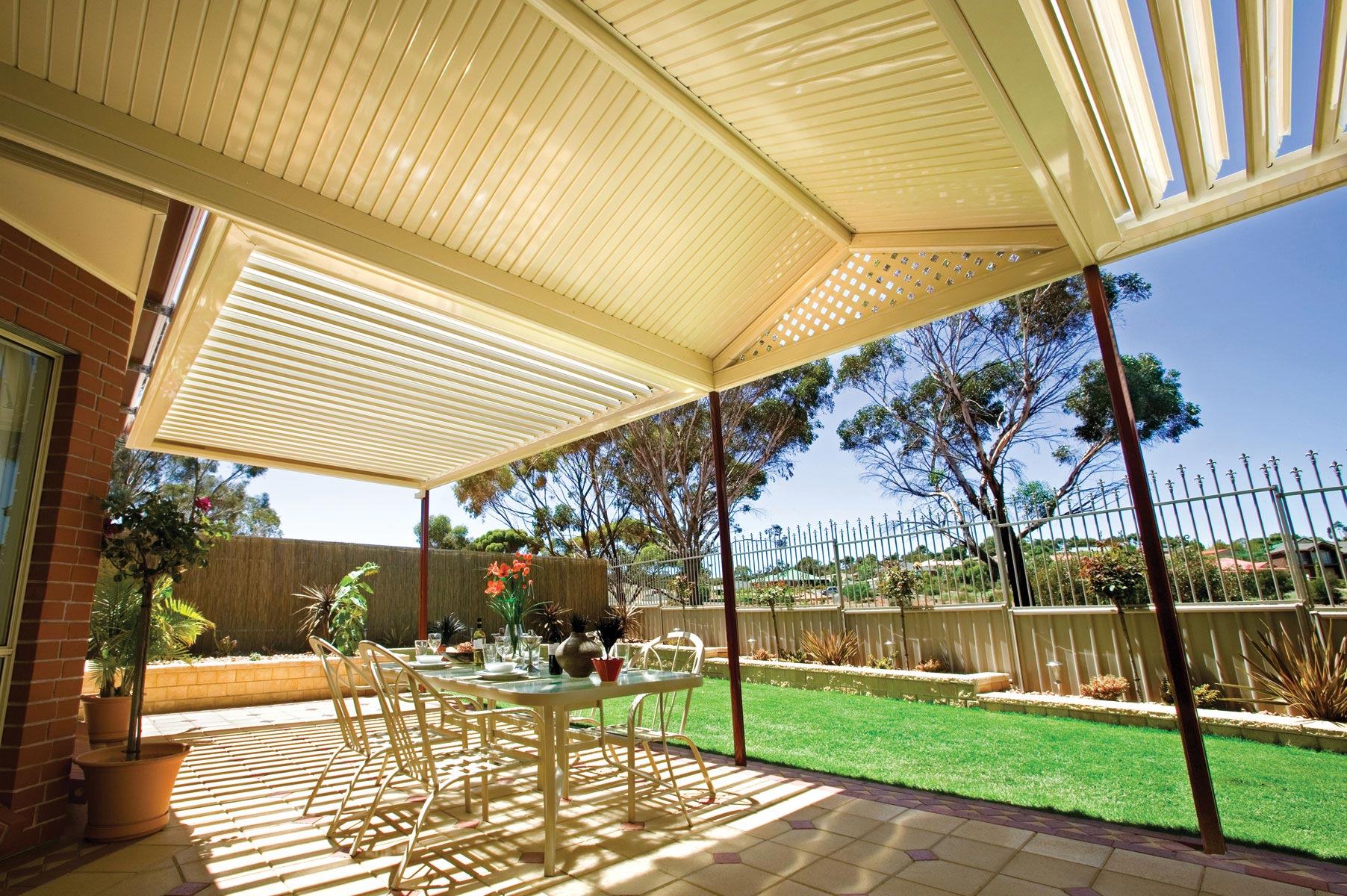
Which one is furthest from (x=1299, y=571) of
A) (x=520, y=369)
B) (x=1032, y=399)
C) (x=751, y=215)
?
(x=1032, y=399)

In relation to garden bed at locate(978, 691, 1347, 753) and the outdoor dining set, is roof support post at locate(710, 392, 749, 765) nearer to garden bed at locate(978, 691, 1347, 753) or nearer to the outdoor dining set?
the outdoor dining set

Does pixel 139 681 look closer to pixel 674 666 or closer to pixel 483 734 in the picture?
pixel 483 734

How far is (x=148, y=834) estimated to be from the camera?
10.7 feet

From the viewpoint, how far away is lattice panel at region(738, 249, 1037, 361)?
382cm

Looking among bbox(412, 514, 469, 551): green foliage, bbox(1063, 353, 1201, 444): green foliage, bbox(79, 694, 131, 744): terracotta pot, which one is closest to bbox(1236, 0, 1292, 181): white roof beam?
bbox(79, 694, 131, 744): terracotta pot

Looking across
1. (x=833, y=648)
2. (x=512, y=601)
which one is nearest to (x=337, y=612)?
(x=512, y=601)

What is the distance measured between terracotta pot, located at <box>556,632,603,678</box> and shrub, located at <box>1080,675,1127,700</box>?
5.17 metres

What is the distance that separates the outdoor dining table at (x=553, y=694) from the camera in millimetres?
2783

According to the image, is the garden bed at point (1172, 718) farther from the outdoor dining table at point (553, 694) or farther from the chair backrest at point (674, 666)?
the outdoor dining table at point (553, 694)

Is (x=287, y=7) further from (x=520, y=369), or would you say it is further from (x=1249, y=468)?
(x=1249, y=468)

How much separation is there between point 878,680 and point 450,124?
7012 millimetres

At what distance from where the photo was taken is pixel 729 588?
4988 millimetres

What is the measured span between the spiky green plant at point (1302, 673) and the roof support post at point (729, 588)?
411cm

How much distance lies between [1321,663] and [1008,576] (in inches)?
102
